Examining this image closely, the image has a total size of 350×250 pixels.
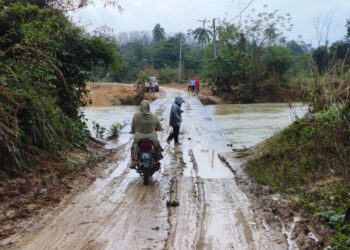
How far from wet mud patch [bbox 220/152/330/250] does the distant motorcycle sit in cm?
187

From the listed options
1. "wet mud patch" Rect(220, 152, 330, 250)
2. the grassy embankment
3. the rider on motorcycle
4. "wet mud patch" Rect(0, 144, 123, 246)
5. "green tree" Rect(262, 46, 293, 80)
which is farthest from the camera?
"green tree" Rect(262, 46, 293, 80)

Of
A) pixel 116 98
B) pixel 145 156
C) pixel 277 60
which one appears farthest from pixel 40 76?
pixel 277 60

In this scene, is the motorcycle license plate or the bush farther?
the bush

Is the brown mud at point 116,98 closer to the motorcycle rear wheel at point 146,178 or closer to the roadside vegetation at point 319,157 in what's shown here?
the roadside vegetation at point 319,157

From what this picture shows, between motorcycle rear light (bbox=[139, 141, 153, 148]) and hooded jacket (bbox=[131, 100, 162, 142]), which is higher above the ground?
hooded jacket (bbox=[131, 100, 162, 142])

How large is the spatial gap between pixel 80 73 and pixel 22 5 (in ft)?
8.83

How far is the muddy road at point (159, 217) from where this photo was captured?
5.73 meters

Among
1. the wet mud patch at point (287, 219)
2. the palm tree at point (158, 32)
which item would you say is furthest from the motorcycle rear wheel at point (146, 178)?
the palm tree at point (158, 32)

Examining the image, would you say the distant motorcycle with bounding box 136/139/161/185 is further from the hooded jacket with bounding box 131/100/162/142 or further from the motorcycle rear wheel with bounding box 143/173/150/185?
the hooded jacket with bounding box 131/100/162/142

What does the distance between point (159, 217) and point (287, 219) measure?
190 cm

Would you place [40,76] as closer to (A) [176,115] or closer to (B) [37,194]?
(B) [37,194]

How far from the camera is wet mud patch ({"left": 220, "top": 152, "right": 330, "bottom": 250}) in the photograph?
18.7 ft

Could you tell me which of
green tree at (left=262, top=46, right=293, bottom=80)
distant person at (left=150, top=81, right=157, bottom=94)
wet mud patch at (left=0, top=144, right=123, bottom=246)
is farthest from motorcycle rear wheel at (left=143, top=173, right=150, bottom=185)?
green tree at (left=262, top=46, right=293, bottom=80)

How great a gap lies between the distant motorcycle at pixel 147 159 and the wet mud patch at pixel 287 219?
1.87m
